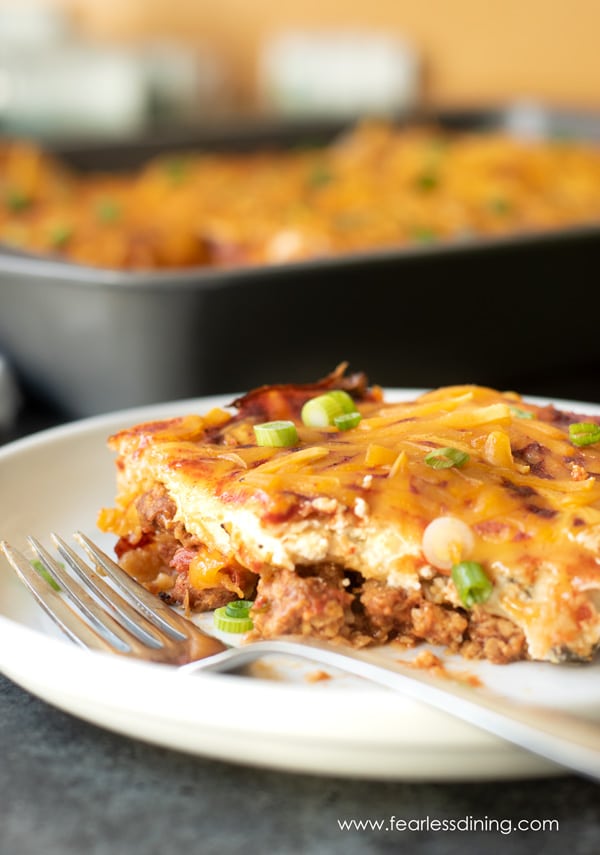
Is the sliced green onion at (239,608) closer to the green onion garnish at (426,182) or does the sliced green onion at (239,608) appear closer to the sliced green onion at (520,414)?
the sliced green onion at (520,414)

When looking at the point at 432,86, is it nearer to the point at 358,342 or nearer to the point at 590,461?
the point at 358,342

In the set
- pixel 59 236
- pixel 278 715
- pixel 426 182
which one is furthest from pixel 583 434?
pixel 426 182

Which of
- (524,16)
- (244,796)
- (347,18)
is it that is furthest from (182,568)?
(347,18)

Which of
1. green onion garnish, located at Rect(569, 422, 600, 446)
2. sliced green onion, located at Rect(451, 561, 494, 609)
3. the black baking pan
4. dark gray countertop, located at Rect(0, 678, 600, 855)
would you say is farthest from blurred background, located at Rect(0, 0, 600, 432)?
dark gray countertop, located at Rect(0, 678, 600, 855)

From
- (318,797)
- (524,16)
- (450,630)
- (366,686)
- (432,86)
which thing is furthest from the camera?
(432,86)

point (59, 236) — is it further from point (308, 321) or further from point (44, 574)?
point (44, 574)

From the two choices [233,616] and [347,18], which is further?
[347,18]

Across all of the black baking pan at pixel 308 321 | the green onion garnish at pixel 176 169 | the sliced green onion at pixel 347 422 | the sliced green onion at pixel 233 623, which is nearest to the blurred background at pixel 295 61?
the green onion garnish at pixel 176 169

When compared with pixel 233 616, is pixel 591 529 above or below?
above
